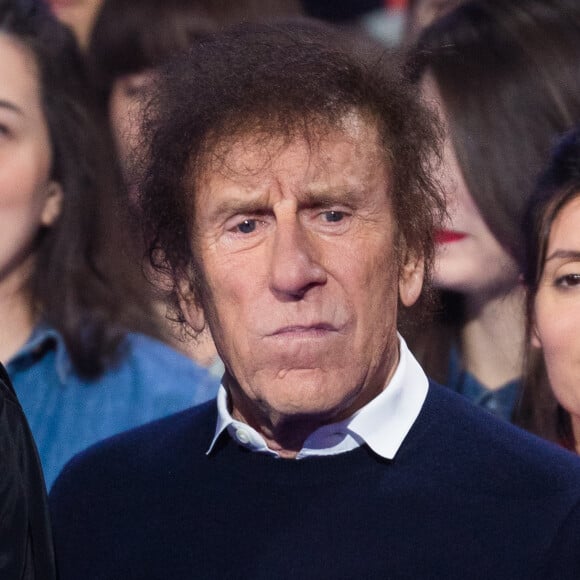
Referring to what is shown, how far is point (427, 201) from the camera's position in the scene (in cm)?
229

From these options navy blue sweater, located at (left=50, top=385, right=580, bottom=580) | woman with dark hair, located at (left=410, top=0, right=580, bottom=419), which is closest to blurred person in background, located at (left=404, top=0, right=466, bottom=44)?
woman with dark hair, located at (left=410, top=0, right=580, bottom=419)

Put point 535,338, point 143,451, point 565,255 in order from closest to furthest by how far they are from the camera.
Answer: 1. point 143,451
2. point 565,255
3. point 535,338

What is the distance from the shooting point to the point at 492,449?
214 centimetres

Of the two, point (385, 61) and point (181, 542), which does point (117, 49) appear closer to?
point (385, 61)

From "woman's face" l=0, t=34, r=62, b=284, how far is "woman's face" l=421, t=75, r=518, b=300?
36.7 inches

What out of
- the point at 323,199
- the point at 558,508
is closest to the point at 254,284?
the point at 323,199

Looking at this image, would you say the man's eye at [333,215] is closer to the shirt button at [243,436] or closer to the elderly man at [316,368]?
the elderly man at [316,368]

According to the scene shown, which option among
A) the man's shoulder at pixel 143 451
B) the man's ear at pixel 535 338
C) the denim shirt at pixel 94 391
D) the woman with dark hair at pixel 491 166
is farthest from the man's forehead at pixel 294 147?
the denim shirt at pixel 94 391

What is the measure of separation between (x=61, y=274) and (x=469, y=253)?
98cm

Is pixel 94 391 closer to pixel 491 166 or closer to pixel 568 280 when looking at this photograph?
pixel 491 166

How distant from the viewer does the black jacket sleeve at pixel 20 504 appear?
2.06 m

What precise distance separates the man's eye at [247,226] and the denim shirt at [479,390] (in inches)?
40.4

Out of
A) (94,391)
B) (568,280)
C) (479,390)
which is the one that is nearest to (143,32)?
(94,391)

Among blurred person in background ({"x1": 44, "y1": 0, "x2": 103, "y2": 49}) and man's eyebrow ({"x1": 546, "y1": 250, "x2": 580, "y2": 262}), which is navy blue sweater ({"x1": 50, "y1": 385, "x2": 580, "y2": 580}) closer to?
man's eyebrow ({"x1": 546, "y1": 250, "x2": 580, "y2": 262})
